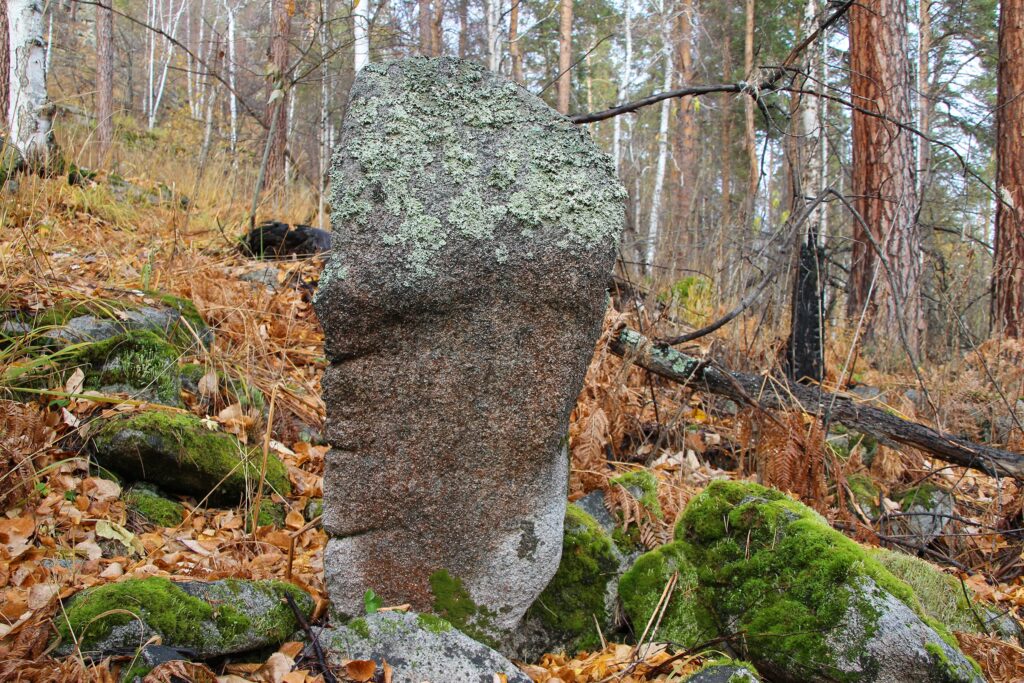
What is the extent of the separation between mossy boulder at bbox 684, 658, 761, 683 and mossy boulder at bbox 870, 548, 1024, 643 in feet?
3.29

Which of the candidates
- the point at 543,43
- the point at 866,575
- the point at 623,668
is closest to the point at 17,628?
the point at 623,668

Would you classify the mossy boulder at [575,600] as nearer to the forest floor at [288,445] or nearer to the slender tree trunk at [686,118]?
the forest floor at [288,445]

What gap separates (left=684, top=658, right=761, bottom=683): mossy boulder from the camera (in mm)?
2061

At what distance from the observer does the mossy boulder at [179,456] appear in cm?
307

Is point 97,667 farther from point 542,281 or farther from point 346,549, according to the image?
point 542,281

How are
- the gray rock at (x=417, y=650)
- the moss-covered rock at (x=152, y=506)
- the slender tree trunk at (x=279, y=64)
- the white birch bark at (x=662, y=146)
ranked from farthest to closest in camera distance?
the white birch bark at (x=662, y=146) < the slender tree trunk at (x=279, y=64) < the moss-covered rock at (x=152, y=506) < the gray rock at (x=417, y=650)

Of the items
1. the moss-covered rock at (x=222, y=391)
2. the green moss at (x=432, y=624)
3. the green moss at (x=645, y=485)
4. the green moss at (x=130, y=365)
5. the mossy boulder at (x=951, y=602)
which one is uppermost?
the green moss at (x=130, y=365)

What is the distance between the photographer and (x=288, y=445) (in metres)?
3.93

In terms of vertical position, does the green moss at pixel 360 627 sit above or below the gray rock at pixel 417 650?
above

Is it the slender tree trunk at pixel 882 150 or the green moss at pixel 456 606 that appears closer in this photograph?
the green moss at pixel 456 606

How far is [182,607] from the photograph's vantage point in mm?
2037

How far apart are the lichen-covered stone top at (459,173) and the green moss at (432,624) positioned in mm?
990

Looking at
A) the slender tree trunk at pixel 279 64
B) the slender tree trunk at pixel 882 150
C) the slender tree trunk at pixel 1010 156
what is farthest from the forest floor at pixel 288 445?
the slender tree trunk at pixel 279 64

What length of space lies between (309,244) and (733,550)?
447 cm
